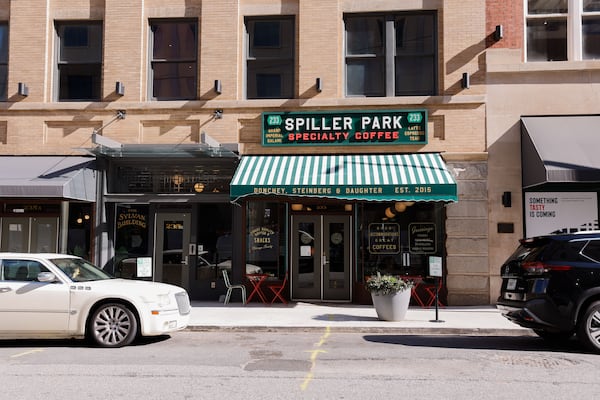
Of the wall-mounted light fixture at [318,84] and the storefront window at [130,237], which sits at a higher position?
the wall-mounted light fixture at [318,84]

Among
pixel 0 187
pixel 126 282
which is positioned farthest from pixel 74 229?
pixel 126 282

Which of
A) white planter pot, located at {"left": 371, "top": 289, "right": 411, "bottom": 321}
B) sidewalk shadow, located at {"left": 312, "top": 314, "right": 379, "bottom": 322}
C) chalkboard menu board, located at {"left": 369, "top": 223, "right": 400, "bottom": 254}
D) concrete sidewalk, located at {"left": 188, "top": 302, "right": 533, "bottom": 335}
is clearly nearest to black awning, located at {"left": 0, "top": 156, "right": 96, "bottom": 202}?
concrete sidewalk, located at {"left": 188, "top": 302, "right": 533, "bottom": 335}

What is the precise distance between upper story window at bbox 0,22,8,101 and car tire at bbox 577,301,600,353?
48.9ft

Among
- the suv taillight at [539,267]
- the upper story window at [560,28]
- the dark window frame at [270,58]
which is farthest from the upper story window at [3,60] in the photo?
the upper story window at [560,28]

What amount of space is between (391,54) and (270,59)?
3.21m

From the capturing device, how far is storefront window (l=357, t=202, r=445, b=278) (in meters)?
13.4

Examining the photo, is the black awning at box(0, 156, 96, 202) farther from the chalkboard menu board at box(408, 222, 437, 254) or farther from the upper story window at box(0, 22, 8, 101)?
the chalkboard menu board at box(408, 222, 437, 254)

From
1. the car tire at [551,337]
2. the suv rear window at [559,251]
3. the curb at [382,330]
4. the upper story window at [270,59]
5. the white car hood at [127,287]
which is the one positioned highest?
the upper story window at [270,59]

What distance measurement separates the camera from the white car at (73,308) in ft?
27.1

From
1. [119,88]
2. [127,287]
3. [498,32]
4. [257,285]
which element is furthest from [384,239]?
[119,88]

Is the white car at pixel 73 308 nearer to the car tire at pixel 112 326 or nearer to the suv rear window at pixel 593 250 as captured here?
the car tire at pixel 112 326

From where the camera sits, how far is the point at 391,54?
13977 millimetres

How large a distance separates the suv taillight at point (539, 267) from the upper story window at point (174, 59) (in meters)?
9.71

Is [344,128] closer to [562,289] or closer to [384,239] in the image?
[384,239]
